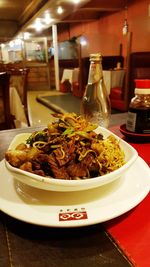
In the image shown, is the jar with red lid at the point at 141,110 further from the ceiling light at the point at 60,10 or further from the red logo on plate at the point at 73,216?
the ceiling light at the point at 60,10

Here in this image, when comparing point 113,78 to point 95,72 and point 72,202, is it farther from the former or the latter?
point 72,202

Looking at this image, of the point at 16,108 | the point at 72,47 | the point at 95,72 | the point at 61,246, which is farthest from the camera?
the point at 72,47

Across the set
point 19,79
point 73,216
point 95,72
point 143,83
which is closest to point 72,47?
point 19,79

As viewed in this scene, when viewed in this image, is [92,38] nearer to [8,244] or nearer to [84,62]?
[84,62]

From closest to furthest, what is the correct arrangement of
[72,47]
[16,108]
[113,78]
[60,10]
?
[16,108]
[113,78]
[60,10]
[72,47]

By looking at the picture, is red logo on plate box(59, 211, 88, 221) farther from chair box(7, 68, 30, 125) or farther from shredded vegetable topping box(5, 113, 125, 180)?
chair box(7, 68, 30, 125)

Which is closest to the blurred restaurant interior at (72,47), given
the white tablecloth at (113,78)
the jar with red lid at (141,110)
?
the white tablecloth at (113,78)

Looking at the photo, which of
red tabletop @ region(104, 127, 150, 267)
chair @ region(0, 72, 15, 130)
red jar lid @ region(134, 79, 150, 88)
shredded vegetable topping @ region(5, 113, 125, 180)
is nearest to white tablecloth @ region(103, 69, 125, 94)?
chair @ region(0, 72, 15, 130)
